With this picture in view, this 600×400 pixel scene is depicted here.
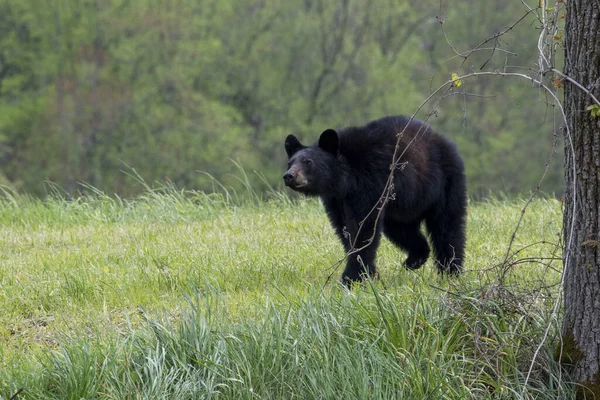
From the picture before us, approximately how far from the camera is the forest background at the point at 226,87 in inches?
1198

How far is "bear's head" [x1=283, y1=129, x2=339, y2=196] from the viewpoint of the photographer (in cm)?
584

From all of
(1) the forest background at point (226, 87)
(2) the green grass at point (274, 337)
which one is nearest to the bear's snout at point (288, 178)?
(2) the green grass at point (274, 337)

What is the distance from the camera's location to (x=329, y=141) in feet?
19.7

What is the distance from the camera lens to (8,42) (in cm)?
3162

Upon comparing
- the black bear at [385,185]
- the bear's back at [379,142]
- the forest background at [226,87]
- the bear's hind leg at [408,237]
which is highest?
the bear's back at [379,142]

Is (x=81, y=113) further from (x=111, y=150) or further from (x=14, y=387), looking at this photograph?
(x=14, y=387)

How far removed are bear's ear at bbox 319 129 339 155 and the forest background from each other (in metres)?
23.1

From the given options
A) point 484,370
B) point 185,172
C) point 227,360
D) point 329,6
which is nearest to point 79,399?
point 227,360

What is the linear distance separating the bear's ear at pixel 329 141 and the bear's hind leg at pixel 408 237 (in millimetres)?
815

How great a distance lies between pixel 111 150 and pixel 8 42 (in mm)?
6745

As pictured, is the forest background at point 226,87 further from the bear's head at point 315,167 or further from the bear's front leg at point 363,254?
the bear's front leg at point 363,254

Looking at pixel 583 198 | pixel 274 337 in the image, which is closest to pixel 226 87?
pixel 274 337

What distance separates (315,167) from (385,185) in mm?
567

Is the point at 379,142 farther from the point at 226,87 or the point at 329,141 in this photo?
the point at 226,87
